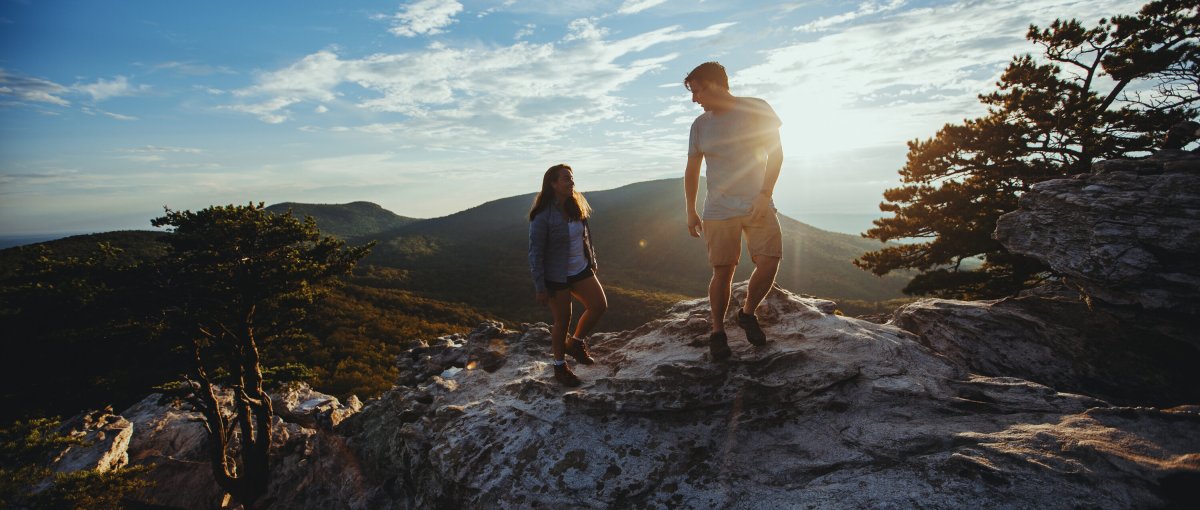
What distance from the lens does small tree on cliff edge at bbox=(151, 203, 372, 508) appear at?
12.0 meters

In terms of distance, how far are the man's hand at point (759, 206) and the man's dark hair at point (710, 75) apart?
1.38 metres

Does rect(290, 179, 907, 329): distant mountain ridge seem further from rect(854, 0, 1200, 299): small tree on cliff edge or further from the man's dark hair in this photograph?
the man's dark hair

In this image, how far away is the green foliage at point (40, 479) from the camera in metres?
8.72

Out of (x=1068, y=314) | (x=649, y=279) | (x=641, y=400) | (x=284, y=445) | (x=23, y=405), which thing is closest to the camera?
(x=641, y=400)

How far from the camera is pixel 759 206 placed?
5020mm

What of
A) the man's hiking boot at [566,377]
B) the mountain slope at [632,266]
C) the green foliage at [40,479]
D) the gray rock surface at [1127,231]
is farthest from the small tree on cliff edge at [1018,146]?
the mountain slope at [632,266]

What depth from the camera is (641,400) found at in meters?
5.69

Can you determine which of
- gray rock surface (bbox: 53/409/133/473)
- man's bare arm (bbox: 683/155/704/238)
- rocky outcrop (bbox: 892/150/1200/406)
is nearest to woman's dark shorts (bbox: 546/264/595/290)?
man's bare arm (bbox: 683/155/704/238)

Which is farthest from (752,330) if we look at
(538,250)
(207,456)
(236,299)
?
(207,456)

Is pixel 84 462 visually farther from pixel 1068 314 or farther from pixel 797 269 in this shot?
pixel 797 269

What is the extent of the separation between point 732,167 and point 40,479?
15778 millimetres

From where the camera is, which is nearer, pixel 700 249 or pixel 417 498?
pixel 417 498

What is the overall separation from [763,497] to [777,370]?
6.49 feet

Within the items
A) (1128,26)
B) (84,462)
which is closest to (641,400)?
(84,462)
